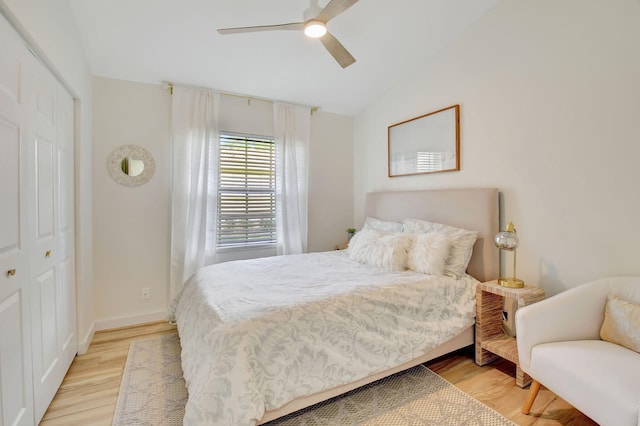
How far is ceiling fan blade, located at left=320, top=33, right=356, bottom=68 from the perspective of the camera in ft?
6.77

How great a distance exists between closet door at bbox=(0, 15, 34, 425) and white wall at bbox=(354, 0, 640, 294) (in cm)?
317

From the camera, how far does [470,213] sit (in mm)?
2590

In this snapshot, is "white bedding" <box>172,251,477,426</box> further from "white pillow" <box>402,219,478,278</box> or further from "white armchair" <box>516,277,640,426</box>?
"white armchair" <box>516,277,640,426</box>

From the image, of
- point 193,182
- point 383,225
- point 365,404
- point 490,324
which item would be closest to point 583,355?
point 490,324

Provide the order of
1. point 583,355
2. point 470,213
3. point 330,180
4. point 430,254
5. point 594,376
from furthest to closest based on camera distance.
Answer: point 330,180 < point 470,213 < point 430,254 < point 583,355 < point 594,376

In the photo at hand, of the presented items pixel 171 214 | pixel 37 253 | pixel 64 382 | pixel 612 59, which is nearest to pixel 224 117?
pixel 171 214

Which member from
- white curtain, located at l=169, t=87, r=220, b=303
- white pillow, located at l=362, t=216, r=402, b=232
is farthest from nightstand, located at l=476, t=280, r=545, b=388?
white curtain, located at l=169, t=87, r=220, b=303

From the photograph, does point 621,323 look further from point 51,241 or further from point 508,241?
point 51,241

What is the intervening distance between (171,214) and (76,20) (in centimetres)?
177

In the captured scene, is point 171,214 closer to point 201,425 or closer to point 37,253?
point 37,253

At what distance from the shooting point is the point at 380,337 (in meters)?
1.86

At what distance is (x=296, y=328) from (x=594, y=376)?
4.77ft

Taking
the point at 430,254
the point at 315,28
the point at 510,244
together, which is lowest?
the point at 430,254

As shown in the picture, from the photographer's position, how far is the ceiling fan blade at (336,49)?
6.77 feet
